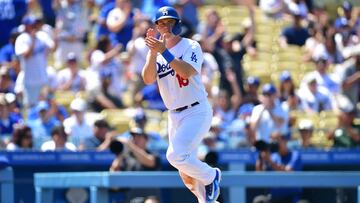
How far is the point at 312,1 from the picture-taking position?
2122 centimetres

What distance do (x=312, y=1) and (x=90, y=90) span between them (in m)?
5.98

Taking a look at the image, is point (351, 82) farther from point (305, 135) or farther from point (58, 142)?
point (58, 142)

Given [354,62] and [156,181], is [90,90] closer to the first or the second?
[354,62]

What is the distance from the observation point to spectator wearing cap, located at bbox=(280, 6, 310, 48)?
19.5 meters

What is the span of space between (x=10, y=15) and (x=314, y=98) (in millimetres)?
4735

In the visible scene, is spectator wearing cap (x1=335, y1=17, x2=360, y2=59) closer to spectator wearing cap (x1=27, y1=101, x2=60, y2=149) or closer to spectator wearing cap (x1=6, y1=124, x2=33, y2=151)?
spectator wearing cap (x1=27, y1=101, x2=60, y2=149)

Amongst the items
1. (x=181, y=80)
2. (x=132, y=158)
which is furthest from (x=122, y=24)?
(x=181, y=80)

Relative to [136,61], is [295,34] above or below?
above

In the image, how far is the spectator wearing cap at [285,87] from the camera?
17.1m

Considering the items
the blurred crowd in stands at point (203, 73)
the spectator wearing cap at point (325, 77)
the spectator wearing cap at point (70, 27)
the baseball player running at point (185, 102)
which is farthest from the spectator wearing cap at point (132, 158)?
the spectator wearing cap at point (70, 27)

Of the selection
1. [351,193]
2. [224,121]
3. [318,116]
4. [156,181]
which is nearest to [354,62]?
[318,116]

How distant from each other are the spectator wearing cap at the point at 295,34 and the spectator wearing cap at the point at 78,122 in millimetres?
4932

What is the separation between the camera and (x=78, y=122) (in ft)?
51.1

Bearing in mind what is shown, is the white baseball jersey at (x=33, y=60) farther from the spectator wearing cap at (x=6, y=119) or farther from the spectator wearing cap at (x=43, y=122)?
the spectator wearing cap at (x=6, y=119)
